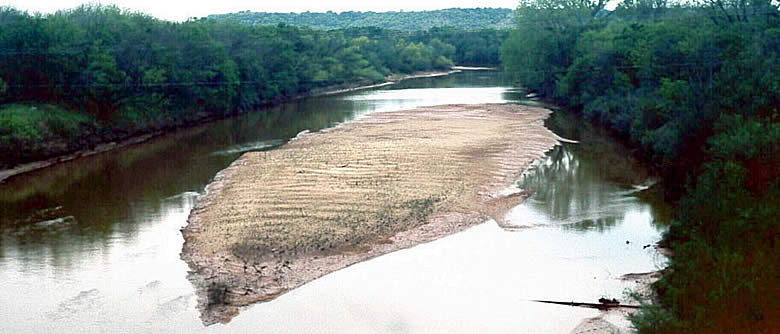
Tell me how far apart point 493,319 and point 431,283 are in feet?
8.03

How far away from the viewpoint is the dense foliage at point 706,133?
40.2 feet

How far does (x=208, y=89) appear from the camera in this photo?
1927 inches

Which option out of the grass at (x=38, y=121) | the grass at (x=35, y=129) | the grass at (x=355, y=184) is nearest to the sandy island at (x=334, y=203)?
the grass at (x=355, y=184)

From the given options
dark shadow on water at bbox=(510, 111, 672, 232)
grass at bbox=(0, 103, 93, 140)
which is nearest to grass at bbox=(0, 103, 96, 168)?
grass at bbox=(0, 103, 93, 140)

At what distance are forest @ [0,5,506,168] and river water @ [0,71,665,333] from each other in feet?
15.5

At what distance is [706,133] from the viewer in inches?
906

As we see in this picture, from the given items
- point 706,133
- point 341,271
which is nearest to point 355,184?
point 341,271

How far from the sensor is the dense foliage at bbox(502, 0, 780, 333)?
40.2 feet

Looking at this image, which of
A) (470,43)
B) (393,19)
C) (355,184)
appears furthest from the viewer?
(393,19)

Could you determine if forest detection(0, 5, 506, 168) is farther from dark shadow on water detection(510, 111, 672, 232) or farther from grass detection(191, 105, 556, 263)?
dark shadow on water detection(510, 111, 672, 232)

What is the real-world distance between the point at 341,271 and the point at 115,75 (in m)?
26.5

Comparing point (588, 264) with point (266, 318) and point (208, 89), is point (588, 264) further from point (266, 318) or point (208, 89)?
point (208, 89)

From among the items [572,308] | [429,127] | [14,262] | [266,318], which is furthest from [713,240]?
[429,127]

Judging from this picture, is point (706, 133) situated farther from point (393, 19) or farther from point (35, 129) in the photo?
point (393, 19)
